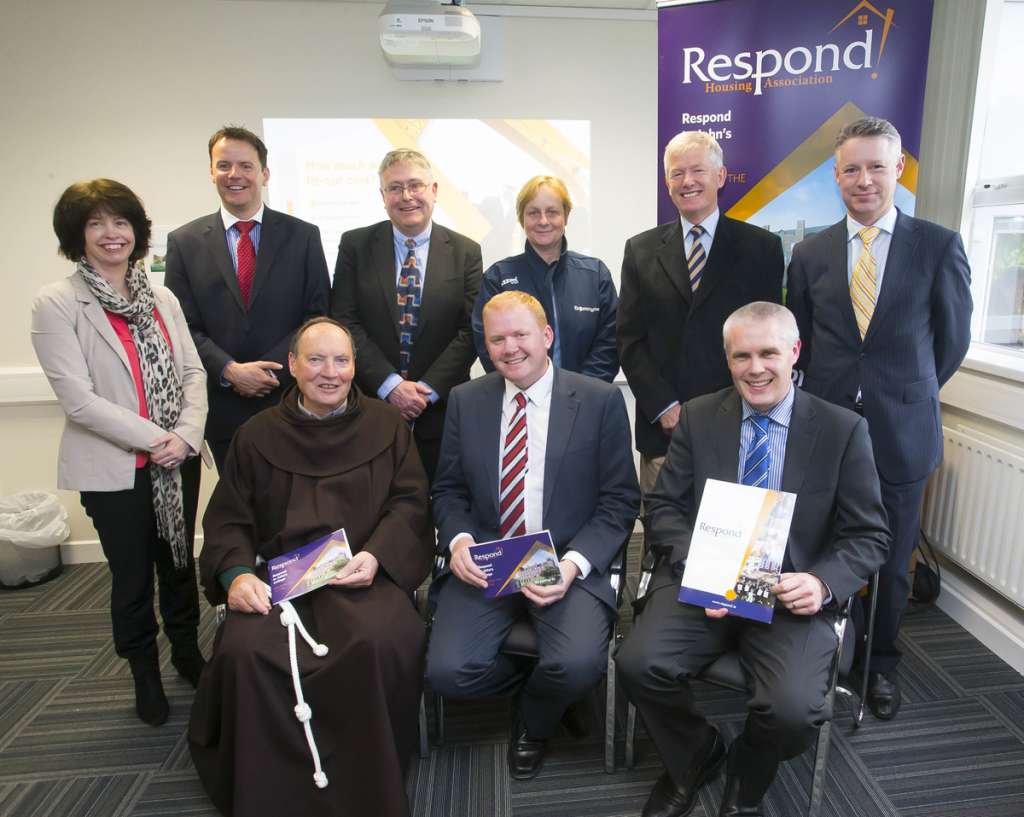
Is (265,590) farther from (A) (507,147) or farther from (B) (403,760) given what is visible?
(A) (507,147)

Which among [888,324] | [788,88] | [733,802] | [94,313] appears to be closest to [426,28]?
[788,88]

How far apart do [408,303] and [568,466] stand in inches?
42.7

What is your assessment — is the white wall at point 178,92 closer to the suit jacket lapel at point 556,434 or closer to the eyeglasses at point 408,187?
the eyeglasses at point 408,187

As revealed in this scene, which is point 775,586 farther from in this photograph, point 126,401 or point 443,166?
point 443,166

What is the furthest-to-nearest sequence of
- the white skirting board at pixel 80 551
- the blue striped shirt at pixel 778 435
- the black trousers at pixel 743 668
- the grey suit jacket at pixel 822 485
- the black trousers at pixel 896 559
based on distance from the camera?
the white skirting board at pixel 80 551, the black trousers at pixel 896 559, the blue striped shirt at pixel 778 435, the grey suit jacket at pixel 822 485, the black trousers at pixel 743 668

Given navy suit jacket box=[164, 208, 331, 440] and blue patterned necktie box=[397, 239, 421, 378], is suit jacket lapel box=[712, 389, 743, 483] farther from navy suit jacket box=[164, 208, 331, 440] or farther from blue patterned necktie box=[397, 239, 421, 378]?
navy suit jacket box=[164, 208, 331, 440]

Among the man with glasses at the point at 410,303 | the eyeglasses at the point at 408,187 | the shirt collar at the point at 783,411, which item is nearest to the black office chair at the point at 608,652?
the shirt collar at the point at 783,411

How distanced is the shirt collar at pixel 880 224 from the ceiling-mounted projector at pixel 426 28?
7.24ft

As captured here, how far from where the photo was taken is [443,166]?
13.7ft

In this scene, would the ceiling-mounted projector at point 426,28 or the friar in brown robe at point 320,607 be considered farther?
the ceiling-mounted projector at point 426,28

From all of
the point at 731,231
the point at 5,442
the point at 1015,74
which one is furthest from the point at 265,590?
the point at 1015,74

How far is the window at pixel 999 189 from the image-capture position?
3129 millimetres

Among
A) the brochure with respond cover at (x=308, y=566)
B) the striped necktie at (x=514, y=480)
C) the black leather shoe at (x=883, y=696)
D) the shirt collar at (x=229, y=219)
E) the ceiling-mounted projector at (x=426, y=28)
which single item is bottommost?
the black leather shoe at (x=883, y=696)

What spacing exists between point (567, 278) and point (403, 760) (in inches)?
74.9
